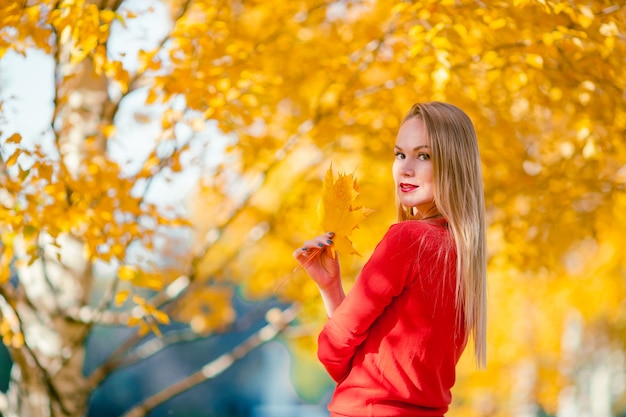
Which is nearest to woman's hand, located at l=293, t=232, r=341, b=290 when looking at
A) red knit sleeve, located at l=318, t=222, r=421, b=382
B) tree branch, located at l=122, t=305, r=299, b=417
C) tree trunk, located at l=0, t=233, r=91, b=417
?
red knit sleeve, located at l=318, t=222, r=421, b=382

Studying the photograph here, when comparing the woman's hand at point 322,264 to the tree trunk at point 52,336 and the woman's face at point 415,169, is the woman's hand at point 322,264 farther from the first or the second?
the tree trunk at point 52,336

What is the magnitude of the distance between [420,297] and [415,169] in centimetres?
36

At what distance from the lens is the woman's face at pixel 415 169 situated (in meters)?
2.01

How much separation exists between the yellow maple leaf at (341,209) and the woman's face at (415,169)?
0.13 metres

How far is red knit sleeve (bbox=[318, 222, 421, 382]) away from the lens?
6.03ft

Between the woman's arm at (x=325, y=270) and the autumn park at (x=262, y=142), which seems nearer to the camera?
the woman's arm at (x=325, y=270)

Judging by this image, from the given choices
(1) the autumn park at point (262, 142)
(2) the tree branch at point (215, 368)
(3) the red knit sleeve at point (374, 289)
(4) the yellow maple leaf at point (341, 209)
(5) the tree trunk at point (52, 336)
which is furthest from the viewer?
(2) the tree branch at point (215, 368)

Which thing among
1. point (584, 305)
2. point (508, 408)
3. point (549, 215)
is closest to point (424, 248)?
point (549, 215)

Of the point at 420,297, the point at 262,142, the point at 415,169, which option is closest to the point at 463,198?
the point at 415,169

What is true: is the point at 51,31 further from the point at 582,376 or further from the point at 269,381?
the point at 269,381

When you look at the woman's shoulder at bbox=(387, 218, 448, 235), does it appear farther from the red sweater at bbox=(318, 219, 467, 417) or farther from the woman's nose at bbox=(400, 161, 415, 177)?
the woman's nose at bbox=(400, 161, 415, 177)

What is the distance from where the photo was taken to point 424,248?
1.87 meters

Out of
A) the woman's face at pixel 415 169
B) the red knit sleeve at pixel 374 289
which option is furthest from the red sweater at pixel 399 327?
the woman's face at pixel 415 169

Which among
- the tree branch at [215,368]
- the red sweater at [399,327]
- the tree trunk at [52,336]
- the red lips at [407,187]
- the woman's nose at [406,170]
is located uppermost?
the woman's nose at [406,170]
